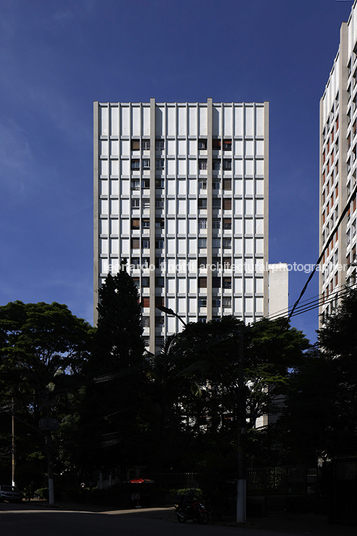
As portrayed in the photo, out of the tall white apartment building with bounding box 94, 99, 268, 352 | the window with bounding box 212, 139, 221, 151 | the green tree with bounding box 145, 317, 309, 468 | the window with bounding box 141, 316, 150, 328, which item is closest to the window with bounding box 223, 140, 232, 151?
the tall white apartment building with bounding box 94, 99, 268, 352

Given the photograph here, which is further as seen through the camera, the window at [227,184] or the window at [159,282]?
the window at [227,184]

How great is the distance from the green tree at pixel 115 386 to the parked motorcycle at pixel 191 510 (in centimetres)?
1428

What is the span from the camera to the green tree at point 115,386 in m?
38.6

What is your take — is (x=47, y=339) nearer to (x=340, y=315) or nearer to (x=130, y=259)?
(x=130, y=259)

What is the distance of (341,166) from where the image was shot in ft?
185

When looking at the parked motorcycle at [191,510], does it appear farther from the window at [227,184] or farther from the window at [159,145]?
the window at [159,145]

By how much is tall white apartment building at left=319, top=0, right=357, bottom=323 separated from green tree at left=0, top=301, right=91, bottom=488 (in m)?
23.0

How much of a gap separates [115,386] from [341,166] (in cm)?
3126

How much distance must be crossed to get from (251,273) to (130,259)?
14.9m

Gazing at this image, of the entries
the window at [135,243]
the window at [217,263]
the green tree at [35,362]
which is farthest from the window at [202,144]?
the green tree at [35,362]

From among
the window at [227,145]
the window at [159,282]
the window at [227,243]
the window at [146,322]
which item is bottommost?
the window at [146,322]

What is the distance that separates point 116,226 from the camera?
241 feet

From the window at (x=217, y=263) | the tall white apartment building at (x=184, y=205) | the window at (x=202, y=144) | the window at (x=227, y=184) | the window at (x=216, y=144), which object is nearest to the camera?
the tall white apartment building at (x=184, y=205)

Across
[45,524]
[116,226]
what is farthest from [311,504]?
[116,226]
